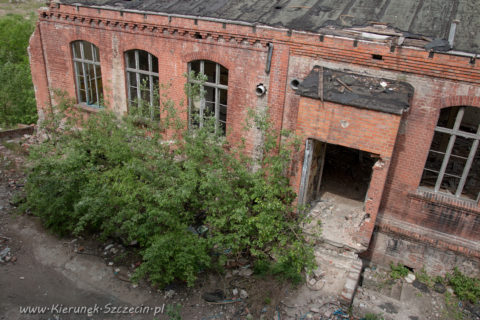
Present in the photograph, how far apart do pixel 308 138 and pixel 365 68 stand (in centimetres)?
200

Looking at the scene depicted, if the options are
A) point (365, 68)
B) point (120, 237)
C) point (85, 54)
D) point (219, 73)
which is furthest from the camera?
point (85, 54)

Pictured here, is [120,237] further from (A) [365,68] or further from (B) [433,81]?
(B) [433,81]

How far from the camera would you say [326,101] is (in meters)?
7.38

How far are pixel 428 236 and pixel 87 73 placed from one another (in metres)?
11.3

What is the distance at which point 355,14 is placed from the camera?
8.93 metres

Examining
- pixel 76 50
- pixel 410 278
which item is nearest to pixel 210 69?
pixel 76 50

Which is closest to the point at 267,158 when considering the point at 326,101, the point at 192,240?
the point at 326,101

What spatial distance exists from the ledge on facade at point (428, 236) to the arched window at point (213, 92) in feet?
15.9

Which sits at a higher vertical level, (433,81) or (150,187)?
(433,81)

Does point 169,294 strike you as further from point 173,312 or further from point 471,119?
point 471,119

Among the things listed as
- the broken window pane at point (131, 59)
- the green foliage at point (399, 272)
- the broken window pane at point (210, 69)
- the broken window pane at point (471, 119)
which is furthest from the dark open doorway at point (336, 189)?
the broken window pane at point (131, 59)

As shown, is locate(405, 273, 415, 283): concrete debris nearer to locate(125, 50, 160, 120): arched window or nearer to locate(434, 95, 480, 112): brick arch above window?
locate(434, 95, 480, 112): brick arch above window

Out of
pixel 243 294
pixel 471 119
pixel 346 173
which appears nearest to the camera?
pixel 243 294

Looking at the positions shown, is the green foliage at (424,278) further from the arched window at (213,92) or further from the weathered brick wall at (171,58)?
the arched window at (213,92)
